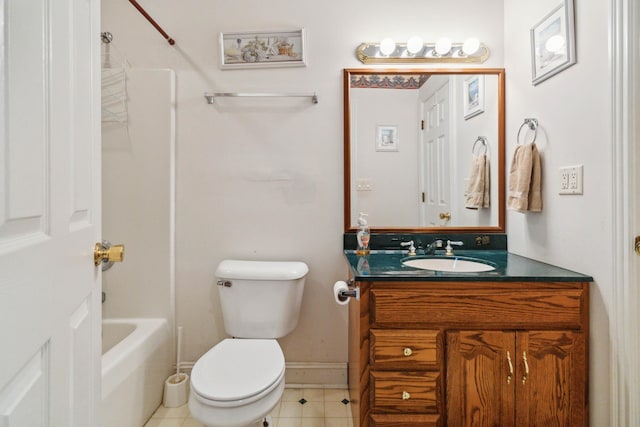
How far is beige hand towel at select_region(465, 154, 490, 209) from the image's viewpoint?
180 centimetres

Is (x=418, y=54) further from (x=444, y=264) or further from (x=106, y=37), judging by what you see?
(x=106, y=37)

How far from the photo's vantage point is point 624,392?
1109mm

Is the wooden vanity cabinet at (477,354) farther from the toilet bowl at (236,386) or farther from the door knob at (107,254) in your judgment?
the door knob at (107,254)

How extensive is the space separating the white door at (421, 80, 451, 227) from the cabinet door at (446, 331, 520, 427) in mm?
740

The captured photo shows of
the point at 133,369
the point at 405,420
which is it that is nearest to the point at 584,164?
the point at 405,420

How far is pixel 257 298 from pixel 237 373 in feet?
1.33

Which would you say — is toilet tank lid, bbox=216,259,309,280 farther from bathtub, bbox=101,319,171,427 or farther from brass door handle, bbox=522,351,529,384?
brass door handle, bbox=522,351,529,384

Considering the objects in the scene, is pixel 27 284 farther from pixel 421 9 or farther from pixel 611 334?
pixel 421 9

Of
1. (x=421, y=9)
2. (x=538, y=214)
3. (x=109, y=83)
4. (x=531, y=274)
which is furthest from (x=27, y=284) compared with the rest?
(x=421, y=9)

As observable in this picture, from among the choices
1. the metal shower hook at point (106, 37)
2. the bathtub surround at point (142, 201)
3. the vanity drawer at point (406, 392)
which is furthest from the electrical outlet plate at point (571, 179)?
the metal shower hook at point (106, 37)

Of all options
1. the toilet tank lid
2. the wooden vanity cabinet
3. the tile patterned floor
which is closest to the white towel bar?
the toilet tank lid

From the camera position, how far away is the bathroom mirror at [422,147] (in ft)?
5.87

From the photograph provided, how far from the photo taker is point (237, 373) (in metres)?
1.28

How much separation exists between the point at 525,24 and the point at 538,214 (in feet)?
3.08
